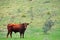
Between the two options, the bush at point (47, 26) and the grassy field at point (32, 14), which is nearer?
the bush at point (47, 26)

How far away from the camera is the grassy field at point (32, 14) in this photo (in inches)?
967

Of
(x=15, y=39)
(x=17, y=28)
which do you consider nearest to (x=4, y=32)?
(x=17, y=28)

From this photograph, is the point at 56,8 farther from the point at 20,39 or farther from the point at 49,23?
the point at 20,39

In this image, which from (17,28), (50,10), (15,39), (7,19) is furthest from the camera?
(50,10)

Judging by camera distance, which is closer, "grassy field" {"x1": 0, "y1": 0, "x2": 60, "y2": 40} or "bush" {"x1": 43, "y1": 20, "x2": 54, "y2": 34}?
"bush" {"x1": 43, "y1": 20, "x2": 54, "y2": 34}

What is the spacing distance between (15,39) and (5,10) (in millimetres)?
13905

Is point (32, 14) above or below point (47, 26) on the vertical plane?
above

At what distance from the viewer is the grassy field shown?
80.6ft

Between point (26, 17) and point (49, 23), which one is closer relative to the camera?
point (49, 23)

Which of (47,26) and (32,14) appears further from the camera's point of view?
(32,14)

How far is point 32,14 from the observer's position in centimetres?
3203

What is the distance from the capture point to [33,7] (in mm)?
34969

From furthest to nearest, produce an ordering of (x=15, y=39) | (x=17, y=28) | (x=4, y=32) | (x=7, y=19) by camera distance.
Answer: (x=7, y=19) → (x=4, y=32) → (x=17, y=28) → (x=15, y=39)

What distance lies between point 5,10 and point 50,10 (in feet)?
15.2
